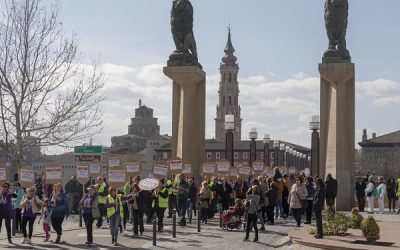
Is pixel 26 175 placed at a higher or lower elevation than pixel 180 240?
higher

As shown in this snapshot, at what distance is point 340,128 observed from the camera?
115 ft

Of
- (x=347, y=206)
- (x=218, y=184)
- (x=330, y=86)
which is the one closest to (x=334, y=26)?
(x=330, y=86)

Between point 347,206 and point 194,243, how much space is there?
16085mm

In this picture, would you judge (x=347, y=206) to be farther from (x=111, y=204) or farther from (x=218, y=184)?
(x=111, y=204)

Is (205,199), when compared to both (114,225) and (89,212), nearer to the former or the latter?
(114,225)

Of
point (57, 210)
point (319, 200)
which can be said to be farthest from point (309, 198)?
point (57, 210)

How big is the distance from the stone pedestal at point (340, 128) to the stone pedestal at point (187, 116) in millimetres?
6128

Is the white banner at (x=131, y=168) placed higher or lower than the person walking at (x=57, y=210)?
higher

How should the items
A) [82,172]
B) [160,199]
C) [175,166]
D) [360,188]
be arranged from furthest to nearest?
[360,188], [175,166], [82,172], [160,199]

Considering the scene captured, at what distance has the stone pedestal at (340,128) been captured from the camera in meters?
34.7

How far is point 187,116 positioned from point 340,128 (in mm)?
7466

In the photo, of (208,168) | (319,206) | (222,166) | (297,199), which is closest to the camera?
(319,206)

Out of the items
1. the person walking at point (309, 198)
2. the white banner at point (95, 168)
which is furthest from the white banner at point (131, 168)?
the person walking at point (309, 198)

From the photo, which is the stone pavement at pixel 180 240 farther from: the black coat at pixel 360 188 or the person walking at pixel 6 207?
the black coat at pixel 360 188
